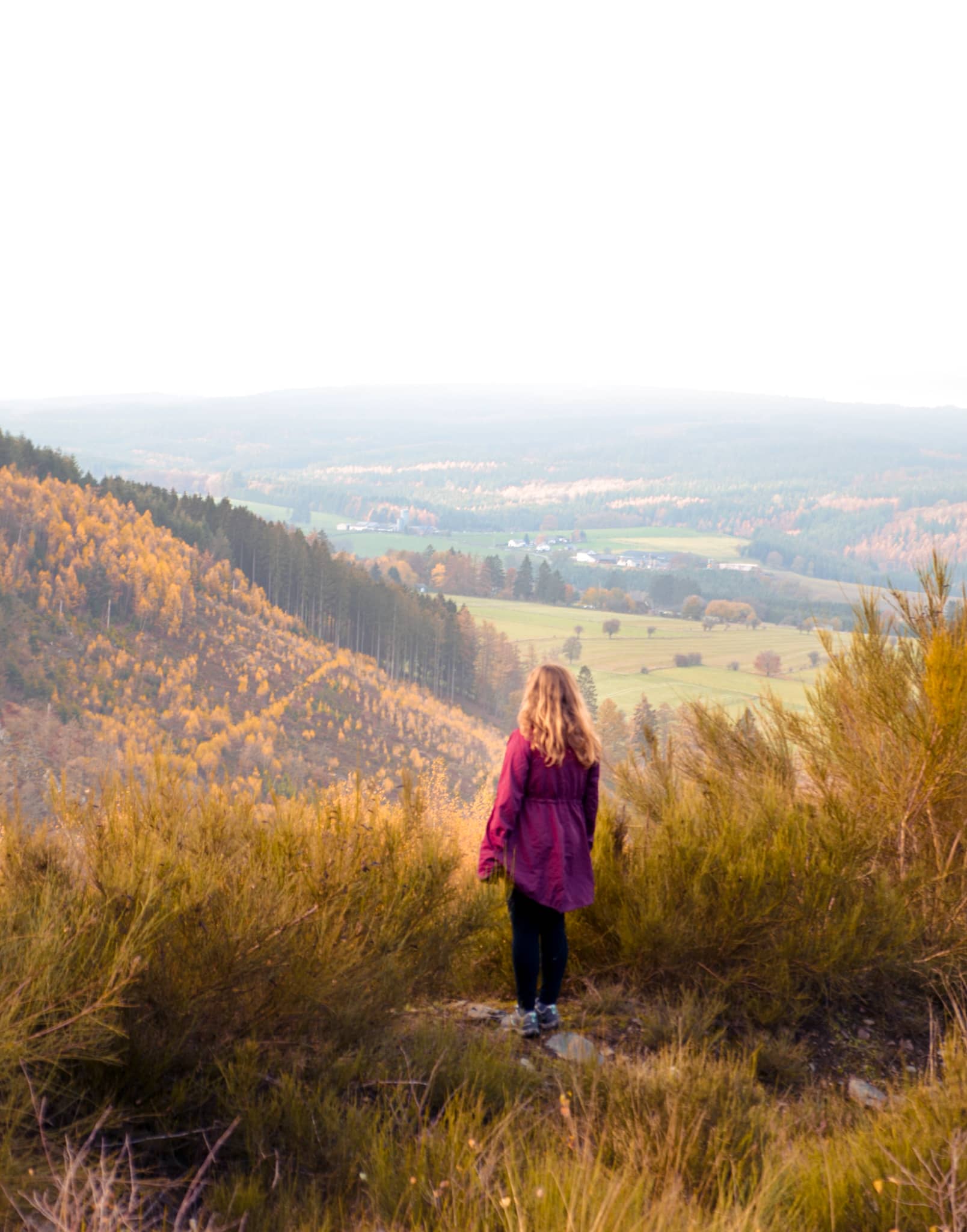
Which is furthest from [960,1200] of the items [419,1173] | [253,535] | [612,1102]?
[253,535]

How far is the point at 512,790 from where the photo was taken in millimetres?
3061

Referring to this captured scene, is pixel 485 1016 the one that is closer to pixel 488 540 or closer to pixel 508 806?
pixel 508 806

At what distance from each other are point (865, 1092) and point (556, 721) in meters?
1.58

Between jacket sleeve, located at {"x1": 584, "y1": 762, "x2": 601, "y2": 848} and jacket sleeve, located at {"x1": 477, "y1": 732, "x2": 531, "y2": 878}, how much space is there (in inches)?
9.3

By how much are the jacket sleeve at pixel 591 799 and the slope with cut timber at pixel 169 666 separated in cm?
5292

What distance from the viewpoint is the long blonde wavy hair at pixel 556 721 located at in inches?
119

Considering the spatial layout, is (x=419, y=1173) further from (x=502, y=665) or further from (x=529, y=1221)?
(x=502, y=665)

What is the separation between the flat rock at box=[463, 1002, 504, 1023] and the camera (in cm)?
320

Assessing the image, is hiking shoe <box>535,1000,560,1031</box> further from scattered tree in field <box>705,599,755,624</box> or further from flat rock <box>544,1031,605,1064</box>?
scattered tree in field <box>705,599,755,624</box>

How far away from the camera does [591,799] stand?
10.4ft

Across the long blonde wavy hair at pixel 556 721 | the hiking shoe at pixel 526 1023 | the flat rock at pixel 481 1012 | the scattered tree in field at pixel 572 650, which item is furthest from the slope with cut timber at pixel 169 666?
the long blonde wavy hair at pixel 556 721

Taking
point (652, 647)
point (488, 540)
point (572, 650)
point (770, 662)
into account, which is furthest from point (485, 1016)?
point (488, 540)

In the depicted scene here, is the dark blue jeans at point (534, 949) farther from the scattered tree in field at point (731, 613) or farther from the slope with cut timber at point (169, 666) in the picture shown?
the scattered tree in field at point (731, 613)

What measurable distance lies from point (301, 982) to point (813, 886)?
6.78 ft
